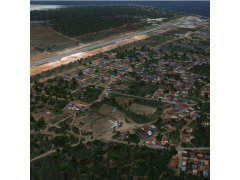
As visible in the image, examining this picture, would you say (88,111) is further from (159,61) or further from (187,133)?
(159,61)

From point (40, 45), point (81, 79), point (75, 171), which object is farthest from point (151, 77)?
point (40, 45)

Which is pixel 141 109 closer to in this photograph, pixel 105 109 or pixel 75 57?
pixel 105 109

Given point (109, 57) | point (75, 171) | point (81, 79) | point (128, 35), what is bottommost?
point (75, 171)

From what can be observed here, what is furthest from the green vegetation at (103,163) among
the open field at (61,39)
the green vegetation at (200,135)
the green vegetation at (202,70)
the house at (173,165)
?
the open field at (61,39)

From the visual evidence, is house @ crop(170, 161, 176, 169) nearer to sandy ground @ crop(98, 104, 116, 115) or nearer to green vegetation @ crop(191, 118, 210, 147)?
green vegetation @ crop(191, 118, 210, 147)

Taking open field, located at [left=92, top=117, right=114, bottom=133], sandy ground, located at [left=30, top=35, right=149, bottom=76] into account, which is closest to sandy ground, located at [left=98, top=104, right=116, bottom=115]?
open field, located at [left=92, top=117, right=114, bottom=133]

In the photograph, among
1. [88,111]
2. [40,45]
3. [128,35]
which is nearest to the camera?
[88,111]

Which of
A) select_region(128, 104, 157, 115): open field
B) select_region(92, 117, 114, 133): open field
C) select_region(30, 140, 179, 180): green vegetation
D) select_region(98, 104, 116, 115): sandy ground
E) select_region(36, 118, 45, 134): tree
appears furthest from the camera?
select_region(98, 104, 116, 115): sandy ground

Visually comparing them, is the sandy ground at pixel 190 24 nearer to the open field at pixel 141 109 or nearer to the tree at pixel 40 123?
the open field at pixel 141 109
